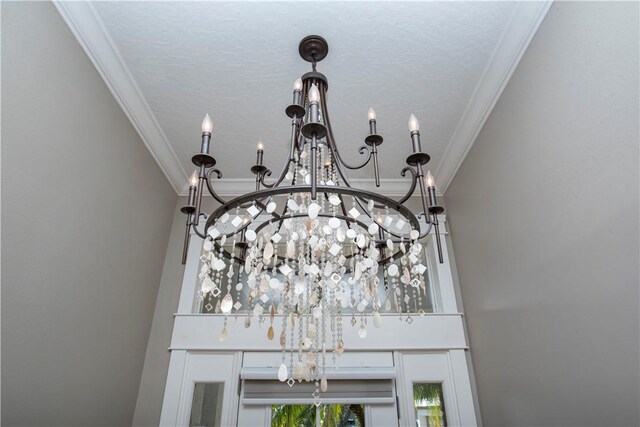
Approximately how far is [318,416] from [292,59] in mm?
2082

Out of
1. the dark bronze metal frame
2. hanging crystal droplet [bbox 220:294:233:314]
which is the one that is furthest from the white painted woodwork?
hanging crystal droplet [bbox 220:294:233:314]

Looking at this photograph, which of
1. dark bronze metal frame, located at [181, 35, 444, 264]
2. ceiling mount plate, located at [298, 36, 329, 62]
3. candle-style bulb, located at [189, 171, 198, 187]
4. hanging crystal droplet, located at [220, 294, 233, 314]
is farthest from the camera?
ceiling mount plate, located at [298, 36, 329, 62]

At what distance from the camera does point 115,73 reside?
5.79ft

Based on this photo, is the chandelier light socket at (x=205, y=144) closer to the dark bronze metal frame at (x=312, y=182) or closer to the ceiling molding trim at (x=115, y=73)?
the dark bronze metal frame at (x=312, y=182)

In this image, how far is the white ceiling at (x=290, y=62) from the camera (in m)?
1.54

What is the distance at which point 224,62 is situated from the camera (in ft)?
5.79

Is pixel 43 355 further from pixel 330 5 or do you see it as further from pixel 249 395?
pixel 330 5

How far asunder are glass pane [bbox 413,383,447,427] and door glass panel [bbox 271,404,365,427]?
36 centimetres

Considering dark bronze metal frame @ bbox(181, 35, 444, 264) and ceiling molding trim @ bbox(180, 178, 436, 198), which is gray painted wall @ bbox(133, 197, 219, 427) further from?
dark bronze metal frame @ bbox(181, 35, 444, 264)

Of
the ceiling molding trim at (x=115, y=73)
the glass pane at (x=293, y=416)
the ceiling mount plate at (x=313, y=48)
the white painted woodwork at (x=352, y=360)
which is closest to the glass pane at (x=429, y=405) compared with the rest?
the white painted woodwork at (x=352, y=360)

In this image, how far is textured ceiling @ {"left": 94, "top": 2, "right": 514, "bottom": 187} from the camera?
5.06ft

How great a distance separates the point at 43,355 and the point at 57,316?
6.0 inches

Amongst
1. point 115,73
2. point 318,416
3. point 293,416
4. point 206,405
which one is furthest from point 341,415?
point 115,73

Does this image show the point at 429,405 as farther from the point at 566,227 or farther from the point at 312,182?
the point at 312,182
